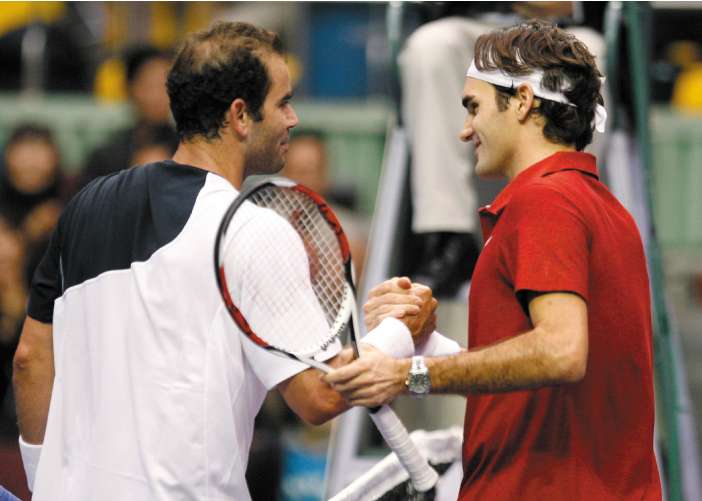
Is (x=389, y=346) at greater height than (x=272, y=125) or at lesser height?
lesser

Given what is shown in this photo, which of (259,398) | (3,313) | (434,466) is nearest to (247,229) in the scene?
(259,398)

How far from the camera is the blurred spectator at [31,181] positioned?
700cm

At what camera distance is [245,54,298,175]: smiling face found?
10.3ft

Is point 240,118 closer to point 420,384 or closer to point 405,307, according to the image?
point 405,307

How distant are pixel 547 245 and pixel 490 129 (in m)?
0.43

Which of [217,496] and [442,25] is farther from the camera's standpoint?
[442,25]

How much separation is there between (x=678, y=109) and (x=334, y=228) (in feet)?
21.2

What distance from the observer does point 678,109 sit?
9047mm

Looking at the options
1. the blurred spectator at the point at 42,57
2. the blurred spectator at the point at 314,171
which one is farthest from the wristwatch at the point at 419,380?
the blurred spectator at the point at 42,57

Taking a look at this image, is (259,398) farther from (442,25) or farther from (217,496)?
(442,25)

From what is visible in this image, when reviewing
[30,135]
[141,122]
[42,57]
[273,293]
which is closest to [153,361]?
[273,293]

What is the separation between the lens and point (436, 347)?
3182mm

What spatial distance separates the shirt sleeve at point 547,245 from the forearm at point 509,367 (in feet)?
0.34

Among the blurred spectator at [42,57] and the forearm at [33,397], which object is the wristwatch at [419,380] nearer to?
the forearm at [33,397]
